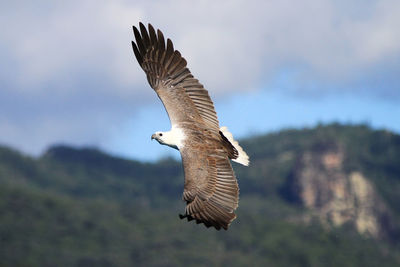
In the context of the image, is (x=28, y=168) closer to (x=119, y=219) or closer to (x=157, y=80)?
(x=119, y=219)

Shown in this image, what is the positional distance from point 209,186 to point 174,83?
2651 mm

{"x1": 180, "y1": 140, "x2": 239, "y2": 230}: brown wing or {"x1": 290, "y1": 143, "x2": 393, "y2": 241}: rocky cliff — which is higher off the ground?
{"x1": 290, "y1": 143, "x2": 393, "y2": 241}: rocky cliff

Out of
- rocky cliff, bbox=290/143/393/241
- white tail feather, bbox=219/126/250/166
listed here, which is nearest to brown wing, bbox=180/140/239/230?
white tail feather, bbox=219/126/250/166

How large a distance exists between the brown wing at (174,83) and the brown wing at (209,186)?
3.34 ft

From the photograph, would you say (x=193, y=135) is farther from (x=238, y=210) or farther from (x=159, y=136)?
(x=238, y=210)

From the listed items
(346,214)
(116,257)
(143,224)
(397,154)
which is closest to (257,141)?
(397,154)

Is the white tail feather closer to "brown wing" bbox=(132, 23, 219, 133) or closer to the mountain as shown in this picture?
"brown wing" bbox=(132, 23, 219, 133)

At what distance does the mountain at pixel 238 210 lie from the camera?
4264 inches

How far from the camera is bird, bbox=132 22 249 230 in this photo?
14.7m

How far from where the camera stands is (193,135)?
15891mm

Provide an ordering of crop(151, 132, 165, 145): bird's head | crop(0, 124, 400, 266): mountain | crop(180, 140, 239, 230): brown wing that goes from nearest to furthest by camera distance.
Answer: crop(180, 140, 239, 230): brown wing
crop(151, 132, 165, 145): bird's head
crop(0, 124, 400, 266): mountain

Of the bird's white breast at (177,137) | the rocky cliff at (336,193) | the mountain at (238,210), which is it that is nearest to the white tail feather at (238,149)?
the bird's white breast at (177,137)

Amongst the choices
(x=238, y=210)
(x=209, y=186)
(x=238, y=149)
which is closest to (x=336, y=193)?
(x=238, y=210)

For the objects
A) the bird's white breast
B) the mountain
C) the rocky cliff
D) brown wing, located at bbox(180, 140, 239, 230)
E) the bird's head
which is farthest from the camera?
the rocky cliff
